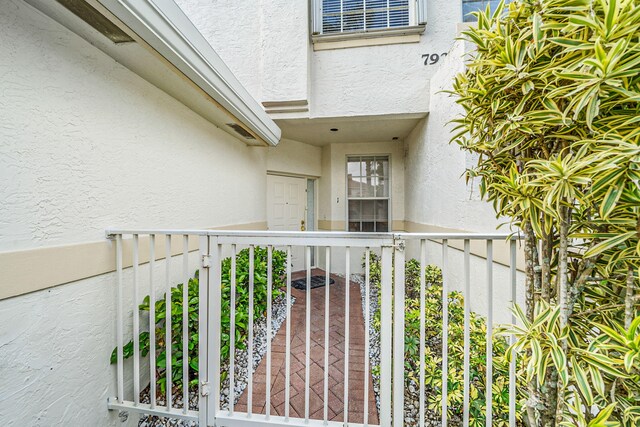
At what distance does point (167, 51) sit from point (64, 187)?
38.7 inches

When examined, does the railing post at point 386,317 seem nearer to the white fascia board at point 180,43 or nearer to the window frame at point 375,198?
the white fascia board at point 180,43

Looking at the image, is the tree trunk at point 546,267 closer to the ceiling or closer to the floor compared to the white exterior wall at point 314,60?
closer to the floor

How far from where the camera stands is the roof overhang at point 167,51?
1.20 meters

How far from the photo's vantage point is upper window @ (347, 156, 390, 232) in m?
4.98

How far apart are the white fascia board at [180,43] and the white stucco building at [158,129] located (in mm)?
10

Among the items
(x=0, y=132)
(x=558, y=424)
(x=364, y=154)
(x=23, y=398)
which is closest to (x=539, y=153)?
(x=558, y=424)

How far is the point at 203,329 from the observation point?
4.73 ft

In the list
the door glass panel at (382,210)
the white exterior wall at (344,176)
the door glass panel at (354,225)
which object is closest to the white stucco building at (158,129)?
the white exterior wall at (344,176)

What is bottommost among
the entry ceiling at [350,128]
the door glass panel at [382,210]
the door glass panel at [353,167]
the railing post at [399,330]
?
the railing post at [399,330]

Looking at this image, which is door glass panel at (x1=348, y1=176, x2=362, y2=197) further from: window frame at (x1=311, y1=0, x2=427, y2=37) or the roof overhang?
the roof overhang

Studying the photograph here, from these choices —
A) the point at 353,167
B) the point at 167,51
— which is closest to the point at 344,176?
the point at 353,167

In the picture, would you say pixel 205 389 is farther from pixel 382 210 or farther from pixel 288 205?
pixel 382 210

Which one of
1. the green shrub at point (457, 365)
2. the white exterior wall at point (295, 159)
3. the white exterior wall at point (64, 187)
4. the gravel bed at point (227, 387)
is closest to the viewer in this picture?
the white exterior wall at point (64, 187)

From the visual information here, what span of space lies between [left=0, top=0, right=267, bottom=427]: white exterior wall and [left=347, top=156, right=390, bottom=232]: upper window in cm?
363
